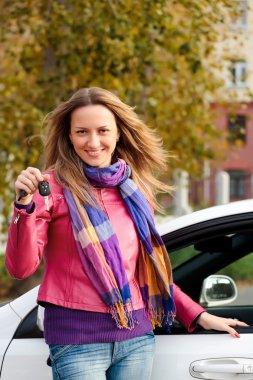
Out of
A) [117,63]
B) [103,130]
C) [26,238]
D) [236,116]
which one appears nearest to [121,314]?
[26,238]

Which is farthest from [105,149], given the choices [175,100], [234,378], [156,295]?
[175,100]

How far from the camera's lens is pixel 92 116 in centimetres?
342

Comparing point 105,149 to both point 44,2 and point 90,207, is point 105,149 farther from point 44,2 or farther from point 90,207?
point 44,2

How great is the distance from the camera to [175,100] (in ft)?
40.8

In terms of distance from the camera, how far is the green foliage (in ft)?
30.7

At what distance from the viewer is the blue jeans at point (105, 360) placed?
324 centimetres

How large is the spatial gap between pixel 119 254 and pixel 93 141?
15.1 inches

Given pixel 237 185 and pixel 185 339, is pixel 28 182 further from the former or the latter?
pixel 237 185

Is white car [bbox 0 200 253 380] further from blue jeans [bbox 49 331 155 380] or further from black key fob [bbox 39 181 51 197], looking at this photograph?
black key fob [bbox 39 181 51 197]

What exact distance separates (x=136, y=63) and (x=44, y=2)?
108 cm

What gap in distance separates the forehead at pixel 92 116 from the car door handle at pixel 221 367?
3.03 feet

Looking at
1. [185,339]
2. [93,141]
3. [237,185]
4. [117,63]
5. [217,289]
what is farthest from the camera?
[237,185]

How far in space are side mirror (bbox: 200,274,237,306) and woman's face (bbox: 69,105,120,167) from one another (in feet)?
3.90

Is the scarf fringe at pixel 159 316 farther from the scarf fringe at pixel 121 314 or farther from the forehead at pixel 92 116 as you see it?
the forehead at pixel 92 116
